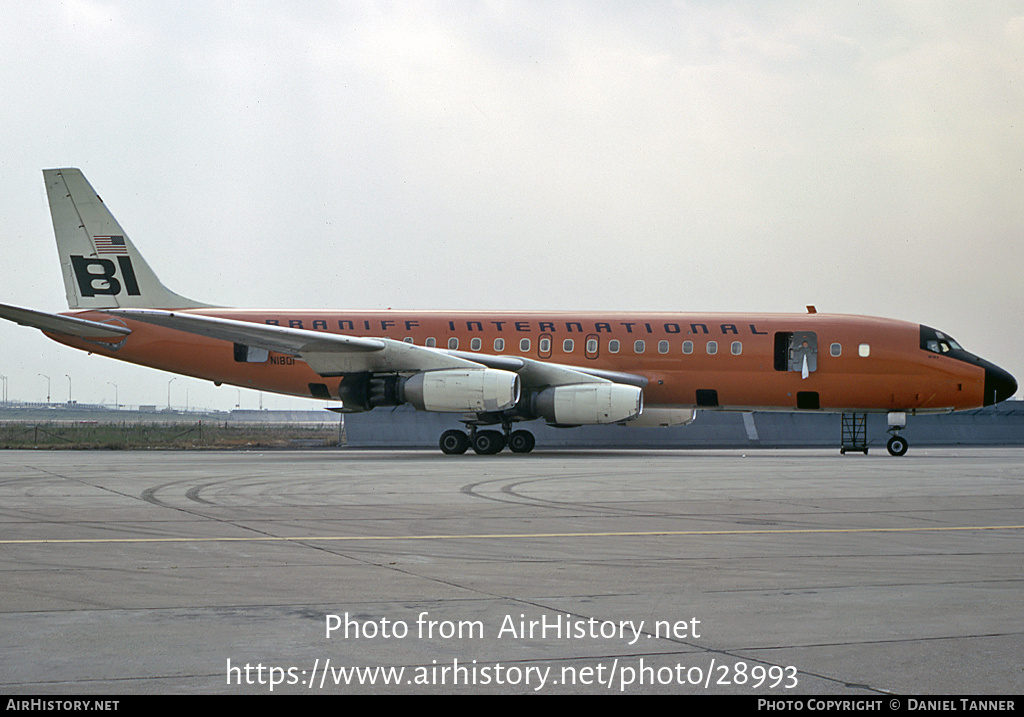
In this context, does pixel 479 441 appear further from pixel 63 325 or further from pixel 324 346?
pixel 63 325

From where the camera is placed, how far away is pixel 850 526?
1030cm

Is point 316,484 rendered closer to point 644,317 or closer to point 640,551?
point 640,551

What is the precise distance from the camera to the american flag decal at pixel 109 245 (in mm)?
28422

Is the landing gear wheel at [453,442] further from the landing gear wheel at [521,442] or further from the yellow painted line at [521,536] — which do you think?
the yellow painted line at [521,536]

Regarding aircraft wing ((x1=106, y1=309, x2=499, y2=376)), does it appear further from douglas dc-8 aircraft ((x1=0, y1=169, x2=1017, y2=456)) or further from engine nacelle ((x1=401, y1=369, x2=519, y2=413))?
engine nacelle ((x1=401, y1=369, x2=519, y2=413))

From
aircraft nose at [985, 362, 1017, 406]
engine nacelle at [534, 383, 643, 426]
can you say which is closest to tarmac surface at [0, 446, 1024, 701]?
engine nacelle at [534, 383, 643, 426]

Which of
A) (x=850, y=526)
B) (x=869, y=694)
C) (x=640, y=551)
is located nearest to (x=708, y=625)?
(x=869, y=694)

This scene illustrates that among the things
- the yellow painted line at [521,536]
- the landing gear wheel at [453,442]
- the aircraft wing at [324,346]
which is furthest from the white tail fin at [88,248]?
the yellow painted line at [521,536]

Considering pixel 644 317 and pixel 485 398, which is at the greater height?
pixel 644 317

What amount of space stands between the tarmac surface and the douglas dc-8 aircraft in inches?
403

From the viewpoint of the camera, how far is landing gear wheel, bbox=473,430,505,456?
2528cm

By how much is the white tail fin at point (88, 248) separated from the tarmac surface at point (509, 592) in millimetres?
15714

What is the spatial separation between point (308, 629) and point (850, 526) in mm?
6393

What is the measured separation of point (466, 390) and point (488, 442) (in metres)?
2.39
